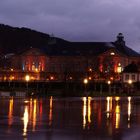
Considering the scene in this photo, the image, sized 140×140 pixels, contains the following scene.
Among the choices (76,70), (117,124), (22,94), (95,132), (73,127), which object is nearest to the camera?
(95,132)

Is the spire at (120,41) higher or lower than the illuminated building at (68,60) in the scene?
higher

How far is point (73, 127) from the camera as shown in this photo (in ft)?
78.9

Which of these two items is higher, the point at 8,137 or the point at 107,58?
the point at 107,58

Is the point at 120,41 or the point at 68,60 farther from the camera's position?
the point at 120,41

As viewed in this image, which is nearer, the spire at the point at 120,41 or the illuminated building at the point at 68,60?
the illuminated building at the point at 68,60

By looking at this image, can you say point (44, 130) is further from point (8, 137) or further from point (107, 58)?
point (107, 58)

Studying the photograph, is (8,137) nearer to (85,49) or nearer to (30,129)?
(30,129)

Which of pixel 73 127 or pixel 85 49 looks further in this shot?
pixel 85 49

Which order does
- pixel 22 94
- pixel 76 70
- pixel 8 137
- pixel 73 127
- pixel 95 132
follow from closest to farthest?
1. pixel 8 137
2. pixel 95 132
3. pixel 73 127
4. pixel 22 94
5. pixel 76 70

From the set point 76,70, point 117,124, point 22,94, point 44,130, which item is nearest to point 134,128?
point 117,124

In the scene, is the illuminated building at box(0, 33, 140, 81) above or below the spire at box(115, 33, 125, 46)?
below

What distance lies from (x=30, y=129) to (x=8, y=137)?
313 cm

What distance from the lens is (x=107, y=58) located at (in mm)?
146625

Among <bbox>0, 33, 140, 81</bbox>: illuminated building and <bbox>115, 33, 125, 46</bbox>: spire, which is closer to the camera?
<bbox>0, 33, 140, 81</bbox>: illuminated building
